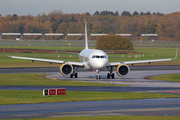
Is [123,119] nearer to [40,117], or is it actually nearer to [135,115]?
[135,115]

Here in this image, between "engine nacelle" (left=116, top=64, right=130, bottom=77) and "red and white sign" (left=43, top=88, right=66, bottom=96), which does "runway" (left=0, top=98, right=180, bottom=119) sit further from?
"engine nacelle" (left=116, top=64, right=130, bottom=77)

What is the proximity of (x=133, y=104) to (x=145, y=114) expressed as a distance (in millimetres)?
4384

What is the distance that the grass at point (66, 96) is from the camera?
2895 cm

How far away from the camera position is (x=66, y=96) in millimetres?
31594

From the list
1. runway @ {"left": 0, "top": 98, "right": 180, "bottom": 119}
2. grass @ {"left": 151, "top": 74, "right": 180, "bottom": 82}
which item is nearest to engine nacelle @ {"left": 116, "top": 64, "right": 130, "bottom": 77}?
grass @ {"left": 151, "top": 74, "right": 180, "bottom": 82}

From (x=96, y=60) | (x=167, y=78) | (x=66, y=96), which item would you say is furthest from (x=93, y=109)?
(x=167, y=78)

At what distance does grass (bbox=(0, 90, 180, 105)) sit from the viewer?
95.0 feet

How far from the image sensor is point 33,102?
92.0ft

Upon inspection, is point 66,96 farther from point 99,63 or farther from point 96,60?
point 96,60

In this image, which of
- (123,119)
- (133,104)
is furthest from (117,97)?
(123,119)

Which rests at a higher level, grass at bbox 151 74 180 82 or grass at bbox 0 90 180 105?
grass at bbox 151 74 180 82

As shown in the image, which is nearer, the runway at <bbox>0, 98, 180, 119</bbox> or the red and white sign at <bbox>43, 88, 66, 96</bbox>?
the runway at <bbox>0, 98, 180, 119</bbox>

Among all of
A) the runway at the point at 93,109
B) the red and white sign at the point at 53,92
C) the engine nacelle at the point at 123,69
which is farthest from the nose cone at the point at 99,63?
the runway at the point at 93,109

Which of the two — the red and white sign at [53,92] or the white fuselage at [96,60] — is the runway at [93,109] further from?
the white fuselage at [96,60]
